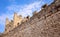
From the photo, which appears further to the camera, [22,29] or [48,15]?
[22,29]

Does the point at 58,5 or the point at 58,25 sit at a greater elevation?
the point at 58,5

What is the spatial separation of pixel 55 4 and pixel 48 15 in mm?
581

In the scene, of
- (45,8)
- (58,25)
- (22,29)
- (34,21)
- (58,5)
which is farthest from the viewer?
(22,29)

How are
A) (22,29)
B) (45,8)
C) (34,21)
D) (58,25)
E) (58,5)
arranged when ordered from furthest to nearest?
(22,29) → (34,21) → (45,8) → (58,5) → (58,25)

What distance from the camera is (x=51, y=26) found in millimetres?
6262

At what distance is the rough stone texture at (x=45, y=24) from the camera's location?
6108mm

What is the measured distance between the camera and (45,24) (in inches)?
261

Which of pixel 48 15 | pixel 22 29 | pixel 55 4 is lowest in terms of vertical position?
pixel 22 29

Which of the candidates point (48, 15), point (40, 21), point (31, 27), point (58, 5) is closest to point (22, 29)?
point (31, 27)

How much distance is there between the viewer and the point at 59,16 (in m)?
6.06

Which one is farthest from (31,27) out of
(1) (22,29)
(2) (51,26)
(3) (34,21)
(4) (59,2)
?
(4) (59,2)

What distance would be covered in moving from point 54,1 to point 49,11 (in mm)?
491

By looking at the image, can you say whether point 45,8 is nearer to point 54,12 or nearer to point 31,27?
point 54,12

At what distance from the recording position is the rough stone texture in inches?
240
